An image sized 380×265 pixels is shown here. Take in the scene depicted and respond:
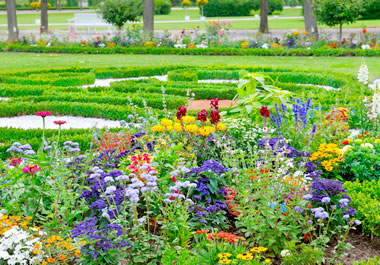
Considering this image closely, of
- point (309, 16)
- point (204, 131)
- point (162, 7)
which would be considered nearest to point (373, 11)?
point (309, 16)

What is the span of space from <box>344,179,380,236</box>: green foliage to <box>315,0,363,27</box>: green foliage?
41.2 ft

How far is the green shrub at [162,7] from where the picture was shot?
149ft

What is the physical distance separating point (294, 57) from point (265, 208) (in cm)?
1240

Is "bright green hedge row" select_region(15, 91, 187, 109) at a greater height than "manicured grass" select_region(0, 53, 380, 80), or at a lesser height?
lesser

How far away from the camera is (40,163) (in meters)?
3.71

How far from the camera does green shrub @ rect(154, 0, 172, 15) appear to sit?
4538 centimetres

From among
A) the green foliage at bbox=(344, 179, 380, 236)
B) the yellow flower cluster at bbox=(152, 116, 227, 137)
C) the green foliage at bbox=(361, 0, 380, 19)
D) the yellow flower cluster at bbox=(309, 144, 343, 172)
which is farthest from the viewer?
the green foliage at bbox=(361, 0, 380, 19)

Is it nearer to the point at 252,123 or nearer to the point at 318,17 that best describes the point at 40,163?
the point at 252,123

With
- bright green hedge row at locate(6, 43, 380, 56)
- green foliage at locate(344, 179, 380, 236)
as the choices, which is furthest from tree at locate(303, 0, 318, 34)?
green foliage at locate(344, 179, 380, 236)

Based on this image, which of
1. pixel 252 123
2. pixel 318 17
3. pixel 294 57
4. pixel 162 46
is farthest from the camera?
pixel 162 46

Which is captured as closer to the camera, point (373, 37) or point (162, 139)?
point (162, 139)

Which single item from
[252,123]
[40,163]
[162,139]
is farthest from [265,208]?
[252,123]

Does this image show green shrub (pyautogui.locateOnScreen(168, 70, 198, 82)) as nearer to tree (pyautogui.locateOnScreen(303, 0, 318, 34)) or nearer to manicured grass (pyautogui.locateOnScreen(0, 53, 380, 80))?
manicured grass (pyautogui.locateOnScreen(0, 53, 380, 80))

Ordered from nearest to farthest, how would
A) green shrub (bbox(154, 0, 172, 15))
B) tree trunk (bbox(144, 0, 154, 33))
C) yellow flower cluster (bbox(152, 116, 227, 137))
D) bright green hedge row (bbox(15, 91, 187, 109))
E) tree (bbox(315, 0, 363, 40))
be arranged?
yellow flower cluster (bbox(152, 116, 227, 137)) → bright green hedge row (bbox(15, 91, 187, 109)) → tree (bbox(315, 0, 363, 40)) → tree trunk (bbox(144, 0, 154, 33)) → green shrub (bbox(154, 0, 172, 15))
